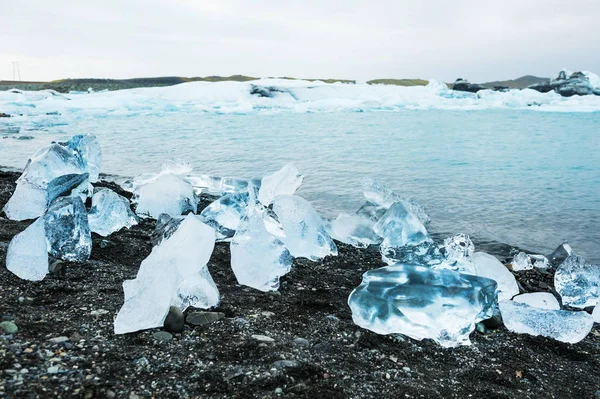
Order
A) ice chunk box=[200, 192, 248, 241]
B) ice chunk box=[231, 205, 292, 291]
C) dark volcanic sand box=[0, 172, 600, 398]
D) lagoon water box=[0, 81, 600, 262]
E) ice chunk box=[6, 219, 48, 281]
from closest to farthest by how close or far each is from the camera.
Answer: dark volcanic sand box=[0, 172, 600, 398]
ice chunk box=[6, 219, 48, 281]
ice chunk box=[231, 205, 292, 291]
ice chunk box=[200, 192, 248, 241]
lagoon water box=[0, 81, 600, 262]

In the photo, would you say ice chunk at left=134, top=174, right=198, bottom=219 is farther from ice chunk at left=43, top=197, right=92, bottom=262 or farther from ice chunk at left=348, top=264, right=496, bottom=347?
ice chunk at left=348, top=264, right=496, bottom=347

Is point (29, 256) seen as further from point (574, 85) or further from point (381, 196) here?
point (574, 85)

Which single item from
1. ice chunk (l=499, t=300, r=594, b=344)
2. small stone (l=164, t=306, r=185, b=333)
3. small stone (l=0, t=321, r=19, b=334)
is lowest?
ice chunk (l=499, t=300, r=594, b=344)

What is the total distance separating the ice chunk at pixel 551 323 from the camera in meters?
2.15

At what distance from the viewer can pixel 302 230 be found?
307cm

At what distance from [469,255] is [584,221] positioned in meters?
2.45

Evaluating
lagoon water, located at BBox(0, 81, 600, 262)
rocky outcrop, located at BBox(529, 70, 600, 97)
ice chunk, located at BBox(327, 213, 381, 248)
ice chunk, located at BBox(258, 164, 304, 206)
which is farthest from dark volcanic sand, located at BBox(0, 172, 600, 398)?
rocky outcrop, located at BBox(529, 70, 600, 97)

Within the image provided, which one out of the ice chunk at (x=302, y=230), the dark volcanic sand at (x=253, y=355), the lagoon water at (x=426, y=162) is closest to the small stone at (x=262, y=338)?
the dark volcanic sand at (x=253, y=355)

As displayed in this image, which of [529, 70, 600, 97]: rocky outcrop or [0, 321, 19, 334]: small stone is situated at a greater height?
[529, 70, 600, 97]: rocky outcrop

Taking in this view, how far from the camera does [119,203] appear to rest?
342 cm

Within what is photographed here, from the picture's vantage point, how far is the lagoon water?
4.75 m

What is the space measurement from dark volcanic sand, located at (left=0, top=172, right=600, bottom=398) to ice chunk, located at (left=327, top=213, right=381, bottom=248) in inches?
49.6

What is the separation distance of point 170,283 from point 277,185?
2447mm

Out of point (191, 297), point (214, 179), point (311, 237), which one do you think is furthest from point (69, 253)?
point (214, 179)
